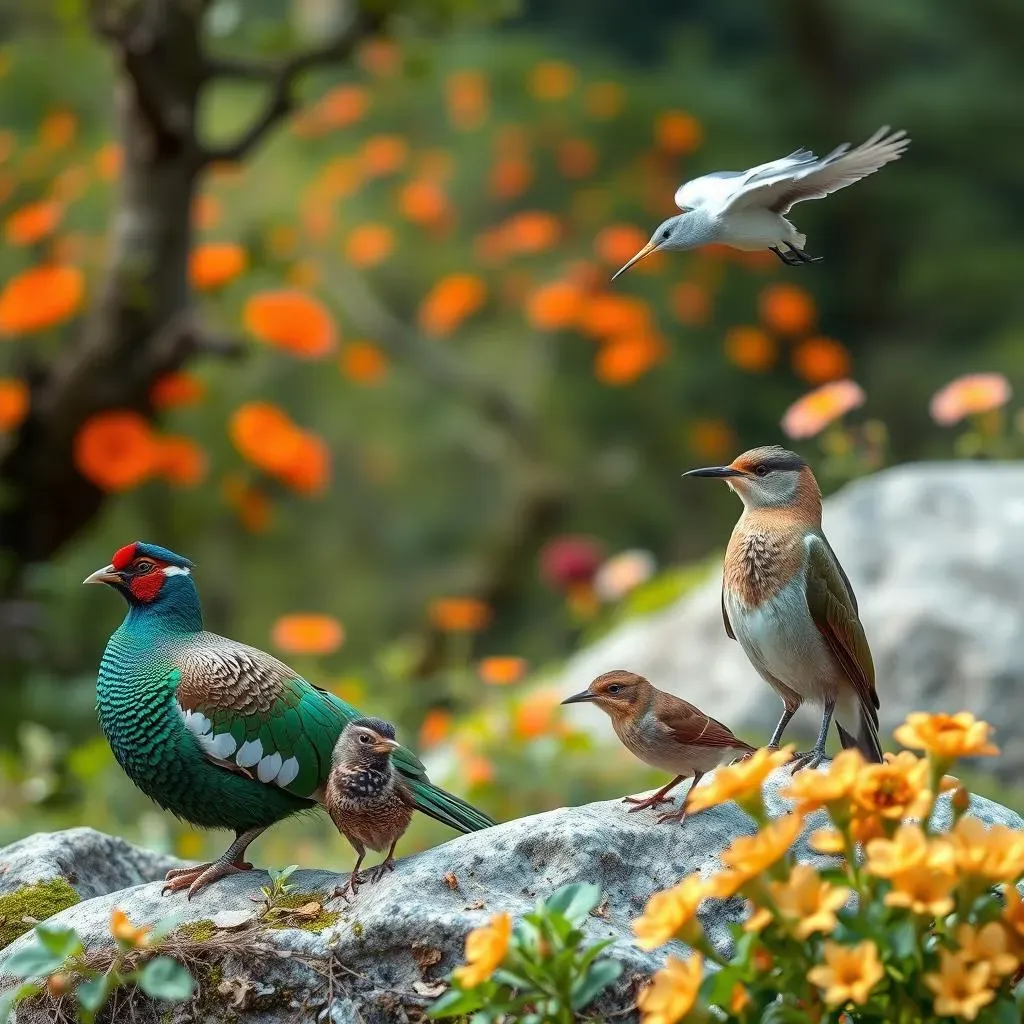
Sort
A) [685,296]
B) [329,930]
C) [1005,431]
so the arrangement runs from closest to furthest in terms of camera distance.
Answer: [329,930], [1005,431], [685,296]

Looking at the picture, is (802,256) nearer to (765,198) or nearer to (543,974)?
(765,198)

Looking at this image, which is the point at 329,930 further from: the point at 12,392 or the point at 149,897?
the point at 12,392

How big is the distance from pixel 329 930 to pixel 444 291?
5.94 m

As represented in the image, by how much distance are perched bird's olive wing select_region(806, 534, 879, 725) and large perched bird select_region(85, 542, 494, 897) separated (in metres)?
0.80

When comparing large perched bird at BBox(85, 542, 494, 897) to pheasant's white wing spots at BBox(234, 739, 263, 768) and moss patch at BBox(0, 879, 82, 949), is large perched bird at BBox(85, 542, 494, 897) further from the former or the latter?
moss patch at BBox(0, 879, 82, 949)

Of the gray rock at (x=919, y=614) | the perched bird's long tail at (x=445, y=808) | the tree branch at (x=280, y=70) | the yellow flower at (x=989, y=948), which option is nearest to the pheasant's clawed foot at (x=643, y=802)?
the perched bird's long tail at (x=445, y=808)

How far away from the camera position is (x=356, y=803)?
106 inches

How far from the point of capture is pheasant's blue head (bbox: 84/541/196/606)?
2.88 metres

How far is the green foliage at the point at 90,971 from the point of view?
7.38ft

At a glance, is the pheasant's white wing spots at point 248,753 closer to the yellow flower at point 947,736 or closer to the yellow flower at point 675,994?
the yellow flower at point 675,994

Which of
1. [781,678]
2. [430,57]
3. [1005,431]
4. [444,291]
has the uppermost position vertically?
[781,678]

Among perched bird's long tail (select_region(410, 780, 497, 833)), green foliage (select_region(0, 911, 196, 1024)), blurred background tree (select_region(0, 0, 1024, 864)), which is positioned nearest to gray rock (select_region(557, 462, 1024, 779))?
blurred background tree (select_region(0, 0, 1024, 864))

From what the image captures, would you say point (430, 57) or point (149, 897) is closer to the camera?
point (149, 897)

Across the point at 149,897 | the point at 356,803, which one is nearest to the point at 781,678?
the point at 356,803
